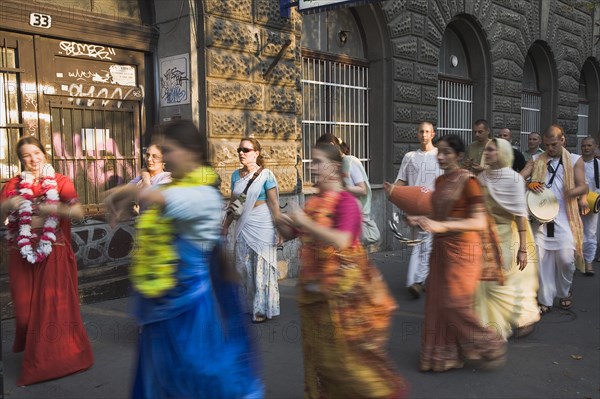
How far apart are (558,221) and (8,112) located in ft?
19.0

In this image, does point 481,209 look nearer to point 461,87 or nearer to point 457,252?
point 457,252

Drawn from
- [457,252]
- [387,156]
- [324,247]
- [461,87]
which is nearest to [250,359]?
[324,247]

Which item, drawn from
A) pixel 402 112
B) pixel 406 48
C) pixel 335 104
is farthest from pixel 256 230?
pixel 406 48

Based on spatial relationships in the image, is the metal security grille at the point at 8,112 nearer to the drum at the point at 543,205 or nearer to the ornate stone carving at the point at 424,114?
the drum at the point at 543,205

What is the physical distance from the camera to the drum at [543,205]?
5.90 metres

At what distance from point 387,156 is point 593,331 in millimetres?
5083

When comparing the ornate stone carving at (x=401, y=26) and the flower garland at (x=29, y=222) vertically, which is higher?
the ornate stone carving at (x=401, y=26)

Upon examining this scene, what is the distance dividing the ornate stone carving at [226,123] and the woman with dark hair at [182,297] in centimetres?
410

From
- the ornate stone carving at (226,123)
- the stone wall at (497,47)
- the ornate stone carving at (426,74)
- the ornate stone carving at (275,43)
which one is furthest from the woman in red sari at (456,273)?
the ornate stone carving at (426,74)

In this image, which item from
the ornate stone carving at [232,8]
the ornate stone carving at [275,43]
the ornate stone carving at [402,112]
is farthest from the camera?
the ornate stone carving at [402,112]

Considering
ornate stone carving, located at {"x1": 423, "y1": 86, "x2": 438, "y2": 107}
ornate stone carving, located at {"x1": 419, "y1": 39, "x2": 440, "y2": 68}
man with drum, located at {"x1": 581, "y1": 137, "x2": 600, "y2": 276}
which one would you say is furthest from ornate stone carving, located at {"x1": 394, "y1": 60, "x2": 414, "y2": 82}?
man with drum, located at {"x1": 581, "y1": 137, "x2": 600, "y2": 276}

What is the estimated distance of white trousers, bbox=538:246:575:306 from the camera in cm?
595

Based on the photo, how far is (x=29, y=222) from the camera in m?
4.20

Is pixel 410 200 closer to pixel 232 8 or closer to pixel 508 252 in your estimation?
pixel 508 252
